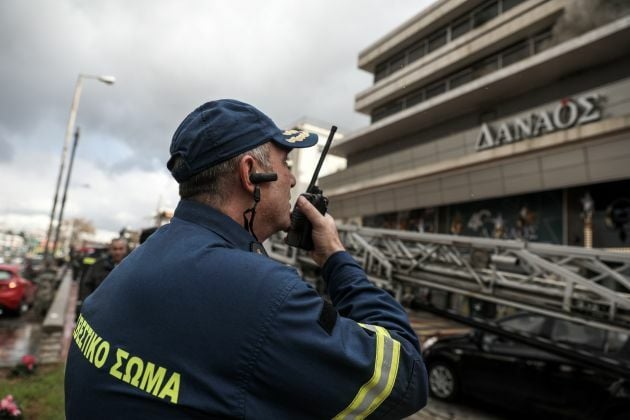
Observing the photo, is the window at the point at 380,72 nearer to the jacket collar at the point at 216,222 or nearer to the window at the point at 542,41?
the window at the point at 542,41

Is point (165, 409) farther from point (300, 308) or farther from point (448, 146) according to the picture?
point (448, 146)

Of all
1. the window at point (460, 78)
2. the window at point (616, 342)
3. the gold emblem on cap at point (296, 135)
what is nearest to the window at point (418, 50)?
the window at point (460, 78)

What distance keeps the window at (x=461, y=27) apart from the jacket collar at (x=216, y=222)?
22922 millimetres

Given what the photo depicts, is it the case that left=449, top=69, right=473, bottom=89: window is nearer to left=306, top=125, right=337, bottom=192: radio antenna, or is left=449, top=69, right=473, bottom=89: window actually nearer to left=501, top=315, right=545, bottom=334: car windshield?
left=501, top=315, right=545, bottom=334: car windshield

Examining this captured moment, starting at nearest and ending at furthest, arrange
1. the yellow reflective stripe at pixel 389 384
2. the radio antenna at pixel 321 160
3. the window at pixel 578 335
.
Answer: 1. the yellow reflective stripe at pixel 389 384
2. the radio antenna at pixel 321 160
3. the window at pixel 578 335

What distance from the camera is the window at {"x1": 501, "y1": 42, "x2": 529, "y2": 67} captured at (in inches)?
695

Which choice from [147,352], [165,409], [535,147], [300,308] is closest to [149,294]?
[147,352]

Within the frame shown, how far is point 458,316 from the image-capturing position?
4836 millimetres

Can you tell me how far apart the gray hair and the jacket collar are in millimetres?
38

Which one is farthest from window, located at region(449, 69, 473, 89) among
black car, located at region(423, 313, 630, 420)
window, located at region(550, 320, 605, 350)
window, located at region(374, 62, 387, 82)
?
window, located at region(550, 320, 605, 350)

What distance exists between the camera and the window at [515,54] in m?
17.6

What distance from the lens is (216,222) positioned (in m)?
1.26

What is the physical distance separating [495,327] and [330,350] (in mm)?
4510

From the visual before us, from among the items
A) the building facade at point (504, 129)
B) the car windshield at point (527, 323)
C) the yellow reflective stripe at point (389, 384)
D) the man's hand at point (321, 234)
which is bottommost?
the car windshield at point (527, 323)
